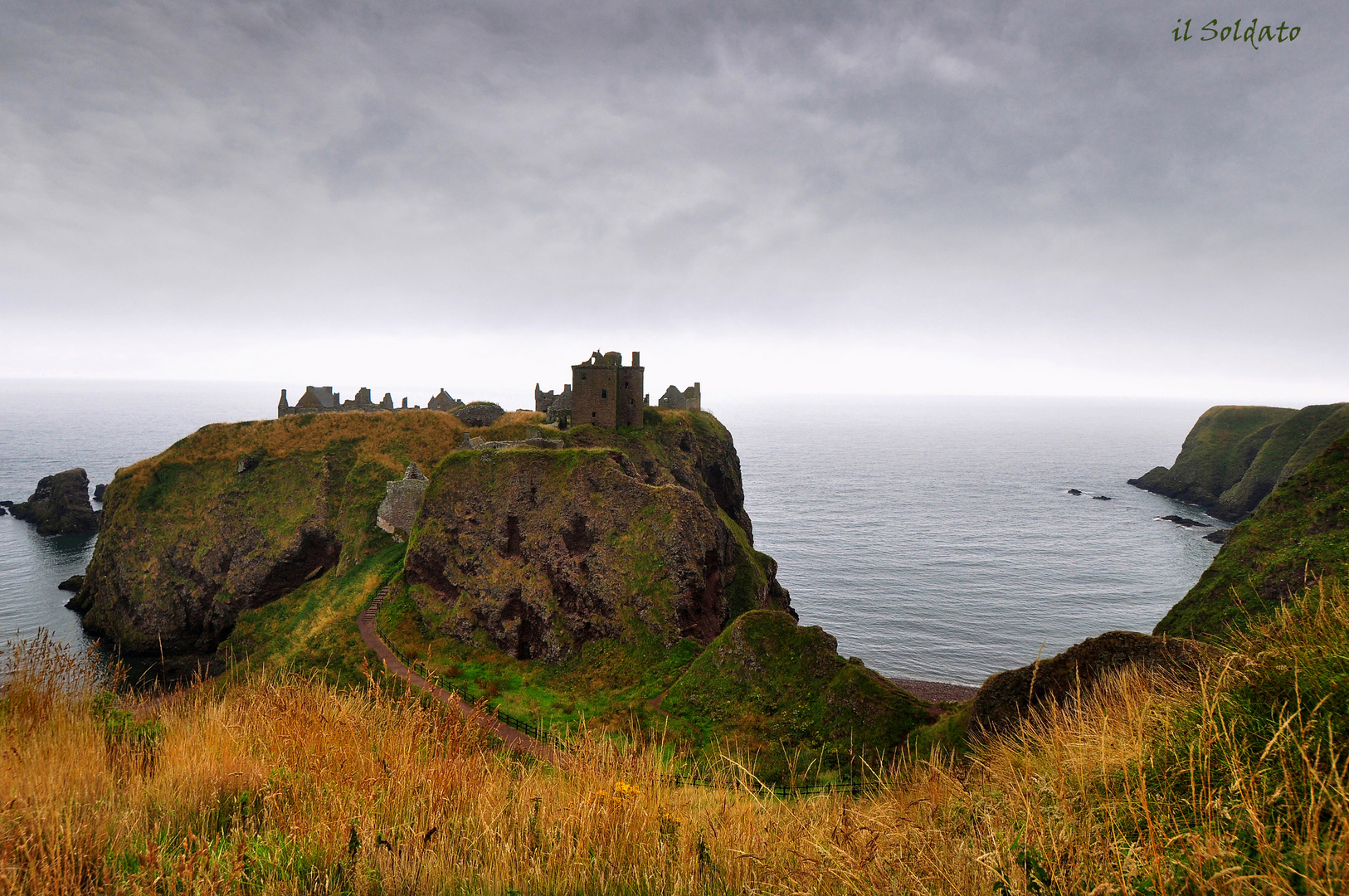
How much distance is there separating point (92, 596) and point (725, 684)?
70567 millimetres

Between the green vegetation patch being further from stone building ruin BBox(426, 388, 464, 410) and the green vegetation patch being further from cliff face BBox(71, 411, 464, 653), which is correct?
stone building ruin BBox(426, 388, 464, 410)

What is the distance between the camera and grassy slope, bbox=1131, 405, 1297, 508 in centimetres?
13675

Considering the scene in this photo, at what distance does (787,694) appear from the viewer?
94.7 feet

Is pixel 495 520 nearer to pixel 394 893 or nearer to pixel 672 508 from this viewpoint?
pixel 672 508

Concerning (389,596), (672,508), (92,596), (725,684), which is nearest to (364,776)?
(725,684)

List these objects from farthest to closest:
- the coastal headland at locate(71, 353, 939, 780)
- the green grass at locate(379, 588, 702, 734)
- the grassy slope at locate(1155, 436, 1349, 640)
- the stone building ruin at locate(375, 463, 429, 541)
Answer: the stone building ruin at locate(375, 463, 429, 541) < the green grass at locate(379, 588, 702, 734) < the coastal headland at locate(71, 353, 939, 780) < the grassy slope at locate(1155, 436, 1349, 640)

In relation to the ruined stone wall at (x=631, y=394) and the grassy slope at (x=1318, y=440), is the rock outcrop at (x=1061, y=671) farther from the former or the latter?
the grassy slope at (x=1318, y=440)

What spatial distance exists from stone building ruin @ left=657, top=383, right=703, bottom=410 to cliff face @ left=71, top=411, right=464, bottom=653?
31909mm

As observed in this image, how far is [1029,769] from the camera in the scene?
6.34m

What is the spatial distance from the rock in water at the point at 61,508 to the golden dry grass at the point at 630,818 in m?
121

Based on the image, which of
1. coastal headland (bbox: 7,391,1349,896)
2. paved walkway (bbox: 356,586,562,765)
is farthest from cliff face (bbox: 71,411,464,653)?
coastal headland (bbox: 7,391,1349,896)

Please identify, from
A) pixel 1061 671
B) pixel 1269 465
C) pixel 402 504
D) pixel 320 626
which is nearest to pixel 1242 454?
pixel 1269 465

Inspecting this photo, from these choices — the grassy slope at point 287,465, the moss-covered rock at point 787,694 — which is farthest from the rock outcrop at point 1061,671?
the grassy slope at point 287,465

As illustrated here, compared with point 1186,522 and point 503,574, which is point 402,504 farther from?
point 1186,522
